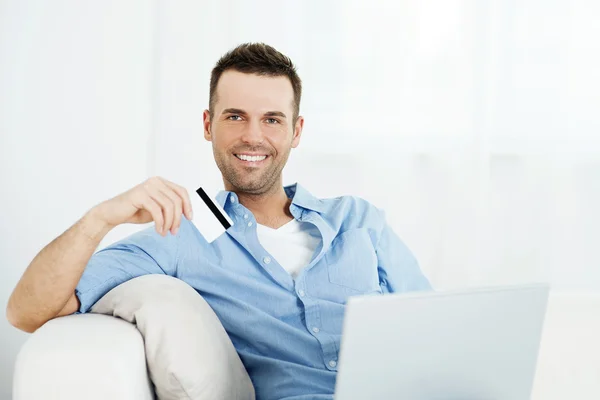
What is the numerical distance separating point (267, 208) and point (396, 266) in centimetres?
36

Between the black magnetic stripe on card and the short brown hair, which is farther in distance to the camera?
the short brown hair

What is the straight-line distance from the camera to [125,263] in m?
1.65

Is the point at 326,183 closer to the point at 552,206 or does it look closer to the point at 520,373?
the point at 552,206

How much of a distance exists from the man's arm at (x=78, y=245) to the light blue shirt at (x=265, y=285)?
12 centimetres

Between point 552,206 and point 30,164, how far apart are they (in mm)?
2184

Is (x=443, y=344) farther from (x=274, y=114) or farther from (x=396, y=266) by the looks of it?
(x=274, y=114)

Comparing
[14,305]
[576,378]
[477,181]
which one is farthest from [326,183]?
[14,305]

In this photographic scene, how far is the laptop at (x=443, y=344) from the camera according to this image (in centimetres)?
108

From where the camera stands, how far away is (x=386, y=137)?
3293 mm

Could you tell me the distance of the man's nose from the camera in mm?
1897

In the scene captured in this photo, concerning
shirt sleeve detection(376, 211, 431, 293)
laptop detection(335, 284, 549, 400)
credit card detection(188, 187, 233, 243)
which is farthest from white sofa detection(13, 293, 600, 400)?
shirt sleeve detection(376, 211, 431, 293)

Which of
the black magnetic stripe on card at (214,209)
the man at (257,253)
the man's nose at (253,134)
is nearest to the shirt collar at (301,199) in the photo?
the man at (257,253)

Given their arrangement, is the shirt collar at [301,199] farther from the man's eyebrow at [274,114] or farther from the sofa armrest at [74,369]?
the sofa armrest at [74,369]

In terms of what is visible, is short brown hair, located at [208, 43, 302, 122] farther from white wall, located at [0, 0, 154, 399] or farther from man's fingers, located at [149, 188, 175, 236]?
white wall, located at [0, 0, 154, 399]
